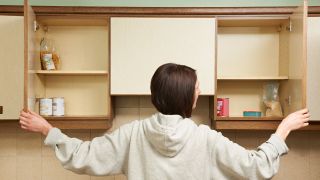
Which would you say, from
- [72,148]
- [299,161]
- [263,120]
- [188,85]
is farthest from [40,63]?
[299,161]

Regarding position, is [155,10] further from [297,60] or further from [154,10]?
[297,60]

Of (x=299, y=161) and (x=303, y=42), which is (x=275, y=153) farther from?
(x=299, y=161)

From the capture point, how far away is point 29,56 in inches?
63.6

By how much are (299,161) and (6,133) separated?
1.72 meters

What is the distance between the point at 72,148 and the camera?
1.25 meters

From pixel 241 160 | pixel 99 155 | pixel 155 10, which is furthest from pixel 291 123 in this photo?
pixel 155 10

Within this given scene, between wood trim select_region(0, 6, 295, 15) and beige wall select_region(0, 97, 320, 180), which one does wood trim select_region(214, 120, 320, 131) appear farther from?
wood trim select_region(0, 6, 295, 15)

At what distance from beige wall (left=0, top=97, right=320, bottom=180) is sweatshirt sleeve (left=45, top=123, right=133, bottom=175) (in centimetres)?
84

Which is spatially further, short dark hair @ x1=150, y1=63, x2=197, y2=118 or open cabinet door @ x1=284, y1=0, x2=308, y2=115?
open cabinet door @ x1=284, y1=0, x2=308, y2=115

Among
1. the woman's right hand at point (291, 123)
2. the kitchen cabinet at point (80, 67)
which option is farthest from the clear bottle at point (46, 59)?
the woman's right hand at point (291, 123)

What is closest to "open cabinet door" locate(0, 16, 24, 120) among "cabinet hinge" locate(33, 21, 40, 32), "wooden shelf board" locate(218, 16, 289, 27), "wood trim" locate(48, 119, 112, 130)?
"cabinet hinge" locate(33, 21, 40, 32)

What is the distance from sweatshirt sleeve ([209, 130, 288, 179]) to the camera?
1.15 meters

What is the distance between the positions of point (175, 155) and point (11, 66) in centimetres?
108

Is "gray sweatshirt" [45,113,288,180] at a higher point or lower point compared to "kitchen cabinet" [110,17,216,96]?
lower
